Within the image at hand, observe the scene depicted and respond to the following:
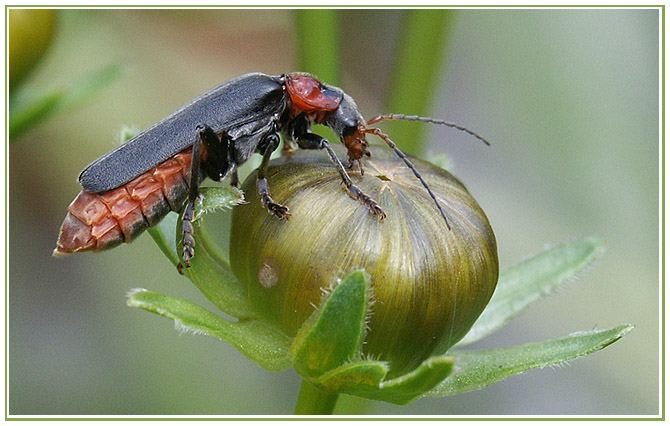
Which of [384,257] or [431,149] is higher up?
[384,257]

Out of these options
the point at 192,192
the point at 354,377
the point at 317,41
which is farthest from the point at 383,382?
the point at 317,41

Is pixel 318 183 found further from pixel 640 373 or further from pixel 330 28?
pixel 640 373

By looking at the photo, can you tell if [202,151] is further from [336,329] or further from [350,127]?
[336,329]

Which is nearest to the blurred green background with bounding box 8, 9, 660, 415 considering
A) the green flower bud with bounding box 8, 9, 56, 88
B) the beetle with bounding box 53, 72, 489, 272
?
the green flower bud with bounding box 8, 9, 56, 88

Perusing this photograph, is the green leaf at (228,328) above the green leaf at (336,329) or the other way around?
the other way around

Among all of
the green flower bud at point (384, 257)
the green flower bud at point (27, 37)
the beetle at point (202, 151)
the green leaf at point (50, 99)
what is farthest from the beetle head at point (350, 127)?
the green flower bud at point (27, 37)

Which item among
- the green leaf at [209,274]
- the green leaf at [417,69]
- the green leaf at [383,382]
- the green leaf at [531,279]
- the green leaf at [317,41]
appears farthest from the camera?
the green leaf at [417,69]

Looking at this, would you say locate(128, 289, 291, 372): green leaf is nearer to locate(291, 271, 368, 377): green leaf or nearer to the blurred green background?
locate(291, 271, 368, 377): green leaf

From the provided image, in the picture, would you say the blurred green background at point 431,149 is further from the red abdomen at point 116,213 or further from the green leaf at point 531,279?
the green leaf at point 531,279
